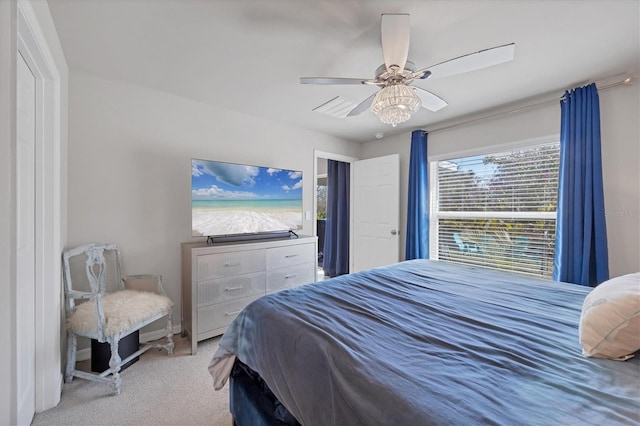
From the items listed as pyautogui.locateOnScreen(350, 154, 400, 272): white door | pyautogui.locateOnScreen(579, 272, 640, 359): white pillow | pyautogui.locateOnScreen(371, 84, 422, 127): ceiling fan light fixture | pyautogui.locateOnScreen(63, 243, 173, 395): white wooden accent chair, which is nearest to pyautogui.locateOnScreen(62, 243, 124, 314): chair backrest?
pyautogui.locateOnScreen(63, 243, 173, 395): white wooden accent chair

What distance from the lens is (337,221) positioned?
489 centimetres

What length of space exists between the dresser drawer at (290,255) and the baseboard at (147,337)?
1080 mm

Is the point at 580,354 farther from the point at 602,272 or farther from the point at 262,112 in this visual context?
the point at 262,112

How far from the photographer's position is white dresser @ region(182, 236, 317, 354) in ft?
7.52

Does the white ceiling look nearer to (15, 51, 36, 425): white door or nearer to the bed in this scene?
(15, 51, 36, 425): white door

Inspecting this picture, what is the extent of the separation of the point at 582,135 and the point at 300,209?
2.80 m

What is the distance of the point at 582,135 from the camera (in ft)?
7.46

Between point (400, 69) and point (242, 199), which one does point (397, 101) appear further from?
point (242, 199)

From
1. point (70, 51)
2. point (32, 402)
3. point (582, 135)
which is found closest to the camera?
point (32, 402)

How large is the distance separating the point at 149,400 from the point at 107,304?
2.43ft

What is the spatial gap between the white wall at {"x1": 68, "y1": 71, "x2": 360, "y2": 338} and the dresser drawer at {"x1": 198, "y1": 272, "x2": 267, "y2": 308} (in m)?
0.49

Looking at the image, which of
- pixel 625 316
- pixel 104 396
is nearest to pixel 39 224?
pixel 104 396
